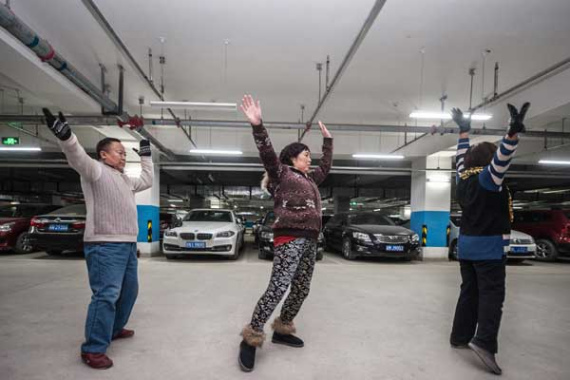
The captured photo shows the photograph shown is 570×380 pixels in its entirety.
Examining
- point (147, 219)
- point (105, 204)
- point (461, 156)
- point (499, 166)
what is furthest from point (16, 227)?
point (499, 166)

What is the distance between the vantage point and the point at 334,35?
169 inches

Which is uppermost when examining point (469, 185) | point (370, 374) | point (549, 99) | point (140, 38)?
point (140, 38)

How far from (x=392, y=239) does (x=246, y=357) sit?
6.26 m

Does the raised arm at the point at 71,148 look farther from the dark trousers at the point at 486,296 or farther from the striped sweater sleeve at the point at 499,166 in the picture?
the dark trousers at the point at 486,296

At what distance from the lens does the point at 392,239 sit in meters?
7.58

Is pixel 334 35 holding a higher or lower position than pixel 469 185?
higher

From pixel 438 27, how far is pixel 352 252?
17.1 feet

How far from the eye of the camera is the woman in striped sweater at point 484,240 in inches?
74.9

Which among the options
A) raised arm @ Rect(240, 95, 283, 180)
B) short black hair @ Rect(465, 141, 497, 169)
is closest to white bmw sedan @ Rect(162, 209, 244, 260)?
raised arm @ Rect(240, 95, 283, 180)

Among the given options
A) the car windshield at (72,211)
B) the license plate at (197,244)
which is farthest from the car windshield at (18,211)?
the license plate at (197,244)

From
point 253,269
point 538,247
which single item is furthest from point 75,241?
point 538,247

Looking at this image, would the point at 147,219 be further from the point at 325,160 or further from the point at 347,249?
the point at 325,160

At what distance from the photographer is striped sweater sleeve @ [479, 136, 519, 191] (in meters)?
1.75

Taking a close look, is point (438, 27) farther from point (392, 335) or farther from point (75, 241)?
point (75, 241)
